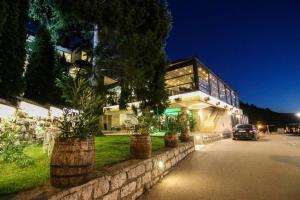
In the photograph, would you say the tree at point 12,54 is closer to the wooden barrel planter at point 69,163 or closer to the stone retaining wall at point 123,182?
the stone retaining wall at point 123,182

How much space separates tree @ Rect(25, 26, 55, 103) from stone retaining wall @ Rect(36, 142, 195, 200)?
903 cm

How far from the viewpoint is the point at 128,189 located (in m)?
4.02

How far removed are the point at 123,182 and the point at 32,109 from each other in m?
8.08

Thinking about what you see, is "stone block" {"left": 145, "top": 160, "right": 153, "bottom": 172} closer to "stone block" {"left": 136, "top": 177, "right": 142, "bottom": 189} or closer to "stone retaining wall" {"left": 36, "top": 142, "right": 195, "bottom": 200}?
"stone retaining wall" {"left": 36, "top": 142, "right": 195, "bottom": 200}

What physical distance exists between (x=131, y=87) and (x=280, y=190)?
8.49m

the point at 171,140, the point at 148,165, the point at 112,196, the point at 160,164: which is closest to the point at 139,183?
the point at 148,165

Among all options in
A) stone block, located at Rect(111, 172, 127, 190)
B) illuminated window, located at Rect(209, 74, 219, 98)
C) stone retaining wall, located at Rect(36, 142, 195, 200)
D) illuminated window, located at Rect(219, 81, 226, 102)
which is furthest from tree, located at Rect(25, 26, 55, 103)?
illuminated window, located at Rect(219, 81, 226, 102)

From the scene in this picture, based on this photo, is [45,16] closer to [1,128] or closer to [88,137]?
[1,128]

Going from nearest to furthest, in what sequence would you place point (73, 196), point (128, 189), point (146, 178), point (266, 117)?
point (73, 196), point (128, 189), point (146, 178), point (266, 117)

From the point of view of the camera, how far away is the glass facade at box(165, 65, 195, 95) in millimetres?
19759

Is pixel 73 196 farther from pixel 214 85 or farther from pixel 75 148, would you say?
pixel 214 85

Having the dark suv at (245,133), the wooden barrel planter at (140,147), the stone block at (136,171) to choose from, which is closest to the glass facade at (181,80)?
the dark suv at (245,133)

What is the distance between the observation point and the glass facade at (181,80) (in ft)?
64.8

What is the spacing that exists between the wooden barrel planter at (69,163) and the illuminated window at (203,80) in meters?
17.3
